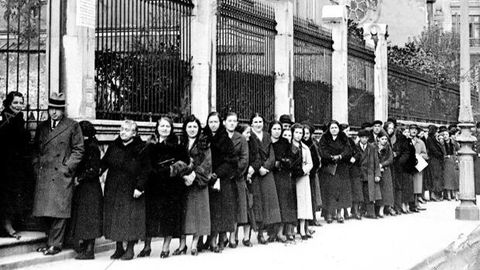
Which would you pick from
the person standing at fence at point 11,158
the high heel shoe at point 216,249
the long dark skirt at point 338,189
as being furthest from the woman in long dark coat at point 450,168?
the person standing at fence at point 11,158

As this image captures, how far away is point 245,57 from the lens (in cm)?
1429

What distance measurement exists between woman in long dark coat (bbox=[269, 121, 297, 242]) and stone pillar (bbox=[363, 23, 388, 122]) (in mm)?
9966

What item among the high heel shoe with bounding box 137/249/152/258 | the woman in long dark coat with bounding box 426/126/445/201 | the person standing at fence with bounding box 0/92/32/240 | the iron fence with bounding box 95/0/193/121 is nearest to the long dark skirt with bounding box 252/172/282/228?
the high heel shoe with bounding box 137/249/152/258

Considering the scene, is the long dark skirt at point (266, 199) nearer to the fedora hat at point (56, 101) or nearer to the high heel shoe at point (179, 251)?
the high heel shoe at point (179, 251)

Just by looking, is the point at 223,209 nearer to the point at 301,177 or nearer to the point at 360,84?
the point at 301,177

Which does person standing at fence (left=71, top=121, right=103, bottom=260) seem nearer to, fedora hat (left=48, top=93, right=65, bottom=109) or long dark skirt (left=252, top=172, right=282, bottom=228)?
fedora hat (left=48, top=93, right=65, bottom=109)

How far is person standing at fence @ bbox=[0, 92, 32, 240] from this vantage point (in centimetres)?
909

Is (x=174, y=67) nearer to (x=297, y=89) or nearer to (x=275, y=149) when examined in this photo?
(x=275, y=149)

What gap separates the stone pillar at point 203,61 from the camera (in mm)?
12633

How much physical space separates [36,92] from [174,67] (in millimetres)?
2415

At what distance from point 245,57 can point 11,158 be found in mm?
6238

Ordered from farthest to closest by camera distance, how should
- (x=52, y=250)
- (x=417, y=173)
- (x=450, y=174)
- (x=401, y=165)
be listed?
1. (x=450, y=174)
2. (x=417, y=173)
3. (x=401, y=165)
4. (x=52, y=250)

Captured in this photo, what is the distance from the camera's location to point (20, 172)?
9273 millimetres

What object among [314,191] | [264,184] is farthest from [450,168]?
[264,184]
